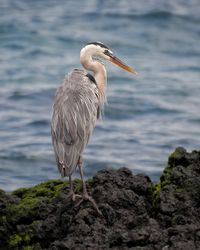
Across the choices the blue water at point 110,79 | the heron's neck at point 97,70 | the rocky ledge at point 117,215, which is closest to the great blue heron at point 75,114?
the heron's neck at point 97,70

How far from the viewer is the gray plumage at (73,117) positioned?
316 inches

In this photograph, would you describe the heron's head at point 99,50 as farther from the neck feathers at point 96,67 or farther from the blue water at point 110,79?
the blue water at point 110,79

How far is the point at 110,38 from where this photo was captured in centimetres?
2161

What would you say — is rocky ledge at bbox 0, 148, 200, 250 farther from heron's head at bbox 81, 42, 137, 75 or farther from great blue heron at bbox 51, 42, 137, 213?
heron's head at bbox 81, 42, 137, 75

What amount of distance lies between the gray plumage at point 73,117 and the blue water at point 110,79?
3.82 m

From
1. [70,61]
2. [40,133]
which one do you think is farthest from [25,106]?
[70,61]

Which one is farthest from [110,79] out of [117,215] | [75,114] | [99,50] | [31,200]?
[117,215]

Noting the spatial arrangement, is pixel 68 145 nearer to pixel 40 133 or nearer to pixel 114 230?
pixel 114 230

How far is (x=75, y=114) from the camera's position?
8438 millimetres

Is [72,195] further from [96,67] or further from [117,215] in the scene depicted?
[96,67]

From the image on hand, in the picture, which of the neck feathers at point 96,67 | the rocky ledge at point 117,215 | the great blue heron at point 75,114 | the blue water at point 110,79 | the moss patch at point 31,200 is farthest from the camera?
the blue water at point 110,79

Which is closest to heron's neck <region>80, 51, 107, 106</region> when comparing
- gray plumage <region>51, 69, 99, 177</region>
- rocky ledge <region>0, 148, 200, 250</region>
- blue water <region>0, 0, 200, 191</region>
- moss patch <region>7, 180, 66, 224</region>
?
gray plumage <region>51, 69, 99, 177</region>

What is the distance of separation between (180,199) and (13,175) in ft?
19.7

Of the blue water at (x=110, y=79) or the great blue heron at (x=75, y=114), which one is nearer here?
the great blue heron at (x=75, y=114)
